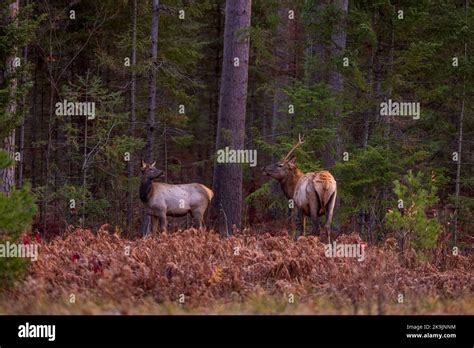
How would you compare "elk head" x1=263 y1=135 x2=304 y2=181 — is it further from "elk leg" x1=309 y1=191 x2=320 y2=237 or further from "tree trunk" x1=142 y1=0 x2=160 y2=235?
"tree trunk" x1=142 y1=0 x2=160 y2=235

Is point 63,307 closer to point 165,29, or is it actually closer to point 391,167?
point 391,167

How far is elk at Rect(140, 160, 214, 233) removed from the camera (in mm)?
17797

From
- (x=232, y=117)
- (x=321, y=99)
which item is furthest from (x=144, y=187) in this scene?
(x=321, y=99)

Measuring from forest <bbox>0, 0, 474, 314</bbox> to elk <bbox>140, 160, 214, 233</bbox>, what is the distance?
0.03 metres

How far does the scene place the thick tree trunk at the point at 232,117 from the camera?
18172 millimetres

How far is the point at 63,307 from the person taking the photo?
8.82 meters

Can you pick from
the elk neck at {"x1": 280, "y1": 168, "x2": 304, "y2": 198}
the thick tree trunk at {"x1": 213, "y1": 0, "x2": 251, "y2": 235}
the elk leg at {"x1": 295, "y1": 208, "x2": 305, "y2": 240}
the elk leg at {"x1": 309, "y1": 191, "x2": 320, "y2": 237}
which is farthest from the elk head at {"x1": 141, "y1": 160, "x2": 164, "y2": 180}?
the elk leg at {"x1": 309, "y1": 191, "x2": 320, "y2": 237}

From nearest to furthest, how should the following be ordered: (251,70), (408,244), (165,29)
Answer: (408,244)
(165,29)
(251,70)

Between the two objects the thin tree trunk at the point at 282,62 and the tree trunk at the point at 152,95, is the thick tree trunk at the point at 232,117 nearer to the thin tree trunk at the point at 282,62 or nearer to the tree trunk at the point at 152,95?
the tree trunk at the point at 152,95

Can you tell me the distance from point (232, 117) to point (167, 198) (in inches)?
95.0

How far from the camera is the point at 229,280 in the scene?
10555mm

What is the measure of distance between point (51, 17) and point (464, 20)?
10.6 meters
